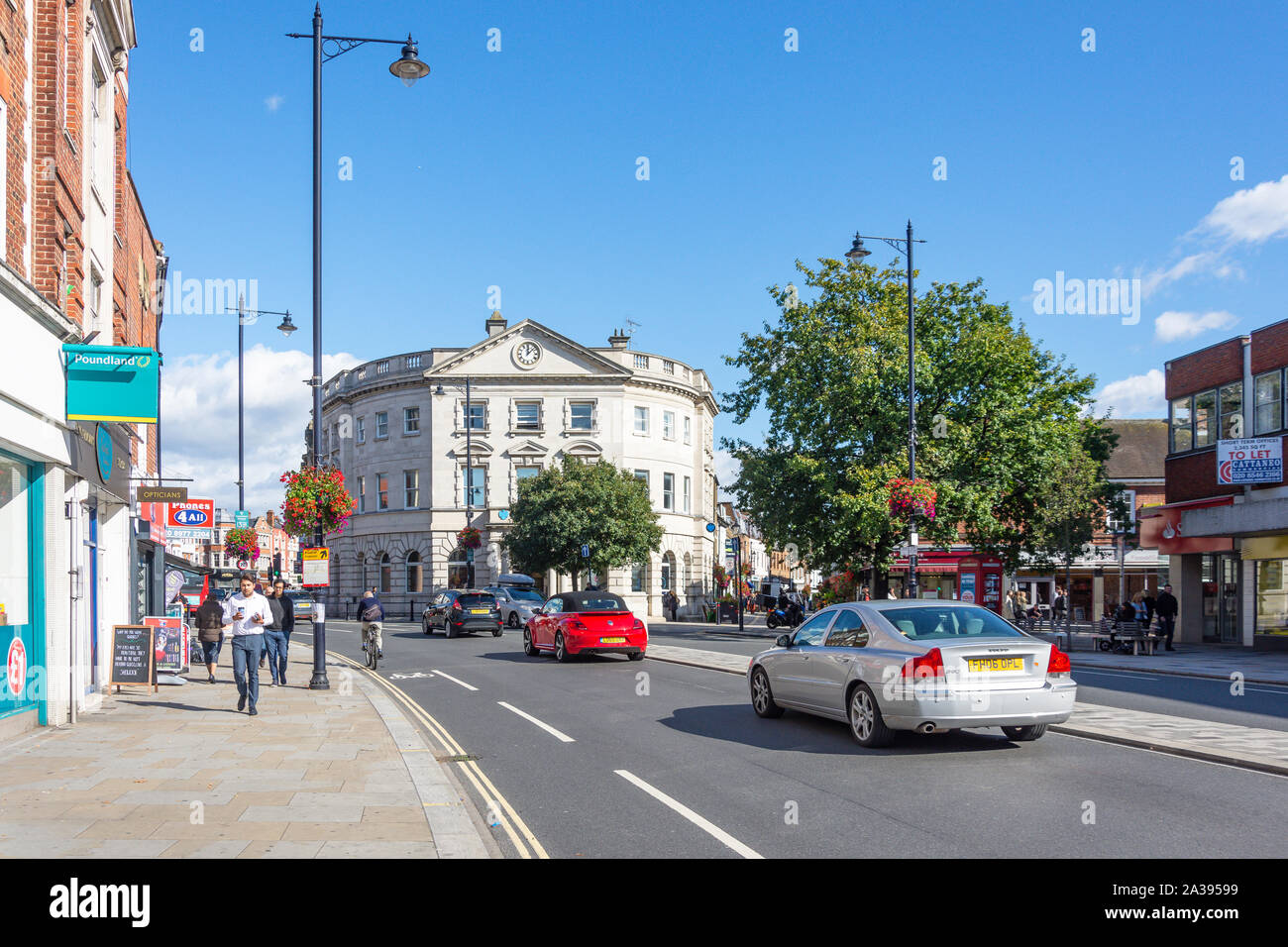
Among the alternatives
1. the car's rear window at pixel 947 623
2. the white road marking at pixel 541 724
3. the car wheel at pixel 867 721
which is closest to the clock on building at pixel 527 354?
the white road marking at pixel 541 724

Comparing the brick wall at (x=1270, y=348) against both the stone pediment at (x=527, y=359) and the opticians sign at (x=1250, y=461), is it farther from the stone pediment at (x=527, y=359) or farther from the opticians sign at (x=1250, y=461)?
the stone pediment at (x=527, y=359)

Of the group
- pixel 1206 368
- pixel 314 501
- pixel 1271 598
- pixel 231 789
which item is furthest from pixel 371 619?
pixel 1206 368

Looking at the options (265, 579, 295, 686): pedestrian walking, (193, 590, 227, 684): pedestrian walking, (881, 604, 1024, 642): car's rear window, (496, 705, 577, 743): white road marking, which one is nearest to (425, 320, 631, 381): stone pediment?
(193, 590, 227, 684): pedestrian walking

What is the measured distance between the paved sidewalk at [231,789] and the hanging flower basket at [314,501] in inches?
276

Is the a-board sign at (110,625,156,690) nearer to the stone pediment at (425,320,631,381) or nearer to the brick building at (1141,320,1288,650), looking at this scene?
the brick building at (1141,320,1288,650)

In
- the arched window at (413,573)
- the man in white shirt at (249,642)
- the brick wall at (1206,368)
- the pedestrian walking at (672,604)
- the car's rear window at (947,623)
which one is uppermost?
the brick wall at (1206,368)

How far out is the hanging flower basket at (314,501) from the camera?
20.6 metres

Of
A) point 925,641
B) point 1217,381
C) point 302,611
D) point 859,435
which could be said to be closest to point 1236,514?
point 1217,381

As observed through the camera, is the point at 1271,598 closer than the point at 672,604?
Yes

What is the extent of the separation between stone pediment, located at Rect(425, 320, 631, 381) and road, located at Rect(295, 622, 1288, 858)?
48138mm

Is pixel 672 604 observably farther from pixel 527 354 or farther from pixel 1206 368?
pixel 1206 368

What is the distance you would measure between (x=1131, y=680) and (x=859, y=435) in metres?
16.9

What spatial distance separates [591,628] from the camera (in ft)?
73.1

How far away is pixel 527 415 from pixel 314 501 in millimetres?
41298
